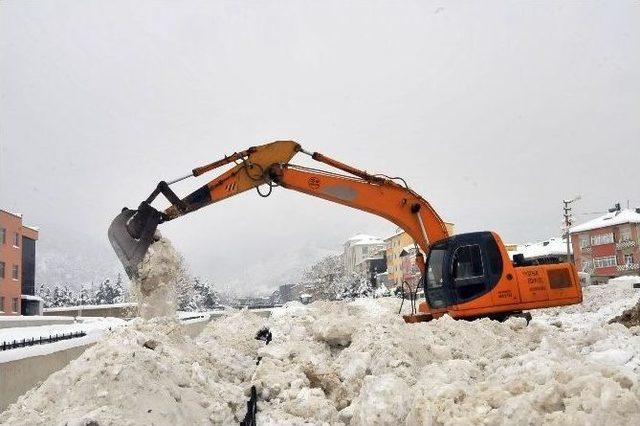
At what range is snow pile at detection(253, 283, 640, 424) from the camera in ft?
14.0

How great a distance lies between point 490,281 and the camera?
437 inches

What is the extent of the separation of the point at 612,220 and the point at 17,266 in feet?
185

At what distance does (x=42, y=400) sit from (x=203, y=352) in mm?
2925

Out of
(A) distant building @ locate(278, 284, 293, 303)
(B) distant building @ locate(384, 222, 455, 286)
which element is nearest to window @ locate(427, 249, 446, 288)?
(B) distant building @ locate(384, 222, 455, 286)

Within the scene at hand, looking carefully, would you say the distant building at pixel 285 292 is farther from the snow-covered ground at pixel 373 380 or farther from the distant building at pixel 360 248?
the snow-covered ground at pixel 373 380

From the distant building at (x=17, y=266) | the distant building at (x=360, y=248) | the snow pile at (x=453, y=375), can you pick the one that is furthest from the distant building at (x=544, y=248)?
the snow pile at (x=453, y=375)

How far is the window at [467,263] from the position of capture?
36.8 ft

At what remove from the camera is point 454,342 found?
8.32 meters

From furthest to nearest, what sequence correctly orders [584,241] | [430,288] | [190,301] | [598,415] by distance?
1. [190,301]
2. [584,241]
3. [430,288]
4. [598,415]

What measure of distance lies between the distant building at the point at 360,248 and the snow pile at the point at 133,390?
9881 cm

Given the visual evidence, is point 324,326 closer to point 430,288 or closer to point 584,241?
point 430,288

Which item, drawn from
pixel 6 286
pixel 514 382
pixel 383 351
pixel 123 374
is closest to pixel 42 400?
pixel 123 374

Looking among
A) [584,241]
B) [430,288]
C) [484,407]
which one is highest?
[584,241]

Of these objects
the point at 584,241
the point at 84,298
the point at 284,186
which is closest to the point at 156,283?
the point at 284,186
